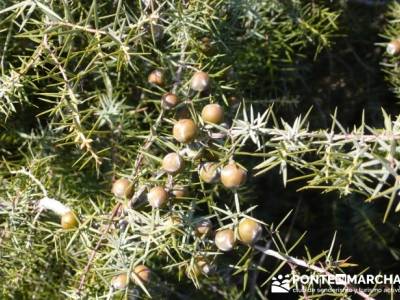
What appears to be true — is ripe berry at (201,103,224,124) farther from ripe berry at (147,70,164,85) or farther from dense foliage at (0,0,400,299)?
ripe berry at (147,70,164,85)

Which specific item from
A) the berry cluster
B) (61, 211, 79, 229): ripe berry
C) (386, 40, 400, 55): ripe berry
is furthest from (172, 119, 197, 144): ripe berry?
(386, 40, 400, 55): ripe berry

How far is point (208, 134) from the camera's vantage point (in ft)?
2.74

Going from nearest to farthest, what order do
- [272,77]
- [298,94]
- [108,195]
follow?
1. [108,195]
2. [272,77]
3. [298,94]

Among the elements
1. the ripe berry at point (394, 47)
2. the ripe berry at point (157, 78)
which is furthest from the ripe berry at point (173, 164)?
the ripe berry at point (394, 47)

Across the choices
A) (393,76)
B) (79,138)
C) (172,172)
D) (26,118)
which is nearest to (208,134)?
(172,172)

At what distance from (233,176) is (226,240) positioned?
0.31ft

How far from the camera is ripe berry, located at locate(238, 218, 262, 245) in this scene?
0.79 metres

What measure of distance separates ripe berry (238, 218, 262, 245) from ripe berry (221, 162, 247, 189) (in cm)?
6

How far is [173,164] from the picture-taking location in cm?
81

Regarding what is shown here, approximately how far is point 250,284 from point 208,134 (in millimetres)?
633

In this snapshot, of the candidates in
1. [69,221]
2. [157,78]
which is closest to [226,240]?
[69,221]

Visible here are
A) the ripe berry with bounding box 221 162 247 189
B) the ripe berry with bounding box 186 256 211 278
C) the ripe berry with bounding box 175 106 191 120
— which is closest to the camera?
the ripe berry with bounding box 221 162 247 189

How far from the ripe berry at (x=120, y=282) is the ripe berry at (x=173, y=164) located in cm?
17

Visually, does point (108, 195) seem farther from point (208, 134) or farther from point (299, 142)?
point (299, 142)
